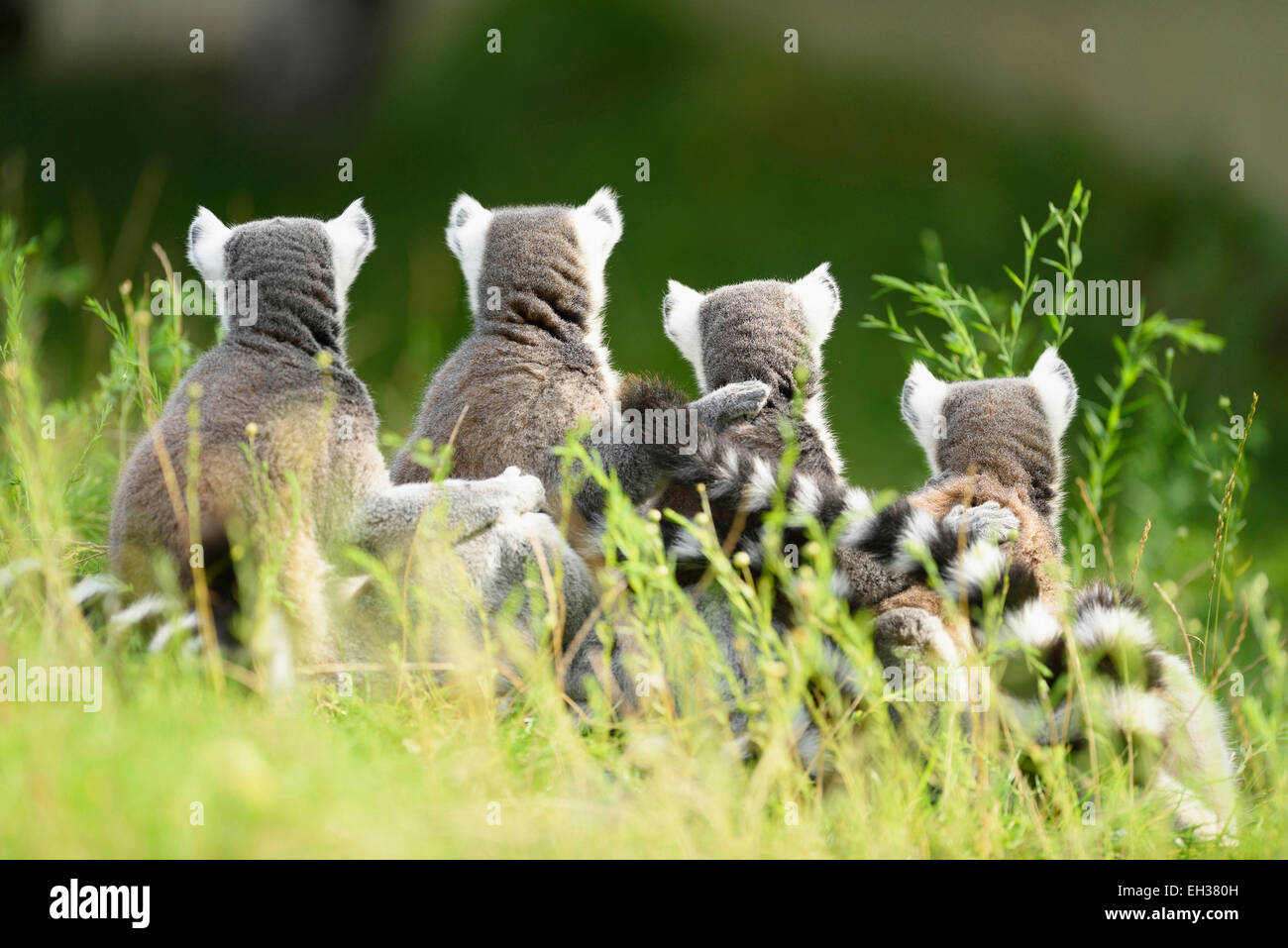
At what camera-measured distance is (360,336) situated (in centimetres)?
981

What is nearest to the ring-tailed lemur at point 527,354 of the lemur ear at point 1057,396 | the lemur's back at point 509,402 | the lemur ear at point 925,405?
the lemur's back at point 509,402

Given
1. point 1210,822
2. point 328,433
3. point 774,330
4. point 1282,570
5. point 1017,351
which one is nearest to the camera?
point 1210,822

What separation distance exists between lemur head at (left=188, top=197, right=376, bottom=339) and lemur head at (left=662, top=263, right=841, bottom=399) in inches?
42.2

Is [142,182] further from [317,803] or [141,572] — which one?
[317,803]

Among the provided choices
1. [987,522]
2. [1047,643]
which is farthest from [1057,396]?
[1047,643]

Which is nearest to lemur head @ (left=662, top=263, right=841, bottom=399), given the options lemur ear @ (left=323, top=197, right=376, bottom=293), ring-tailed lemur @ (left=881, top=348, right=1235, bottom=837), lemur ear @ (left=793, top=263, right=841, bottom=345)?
lemur ear @ (left=793, top=263, right=841, bottom=345)

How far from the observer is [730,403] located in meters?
3.81

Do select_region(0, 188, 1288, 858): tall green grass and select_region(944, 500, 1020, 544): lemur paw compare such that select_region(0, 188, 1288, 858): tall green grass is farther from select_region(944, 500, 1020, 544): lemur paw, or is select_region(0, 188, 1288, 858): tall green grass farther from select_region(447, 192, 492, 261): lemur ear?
select_region(447, 192, 492, 261): lemur ear

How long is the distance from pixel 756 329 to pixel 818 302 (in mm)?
313

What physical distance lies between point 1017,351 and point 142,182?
9.19 meters

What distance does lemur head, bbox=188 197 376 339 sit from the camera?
3631 mm

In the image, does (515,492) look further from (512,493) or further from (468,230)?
(468,230)

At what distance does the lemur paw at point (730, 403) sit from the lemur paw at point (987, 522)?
0.63 m

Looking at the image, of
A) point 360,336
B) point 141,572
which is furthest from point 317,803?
point 360,336
